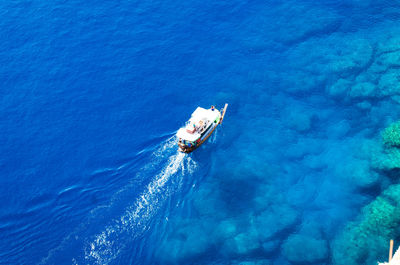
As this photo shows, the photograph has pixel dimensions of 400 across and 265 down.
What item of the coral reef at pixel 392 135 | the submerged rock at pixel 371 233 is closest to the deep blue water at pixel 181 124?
the submerged rock at pixel 371 233

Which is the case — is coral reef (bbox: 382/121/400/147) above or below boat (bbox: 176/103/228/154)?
below

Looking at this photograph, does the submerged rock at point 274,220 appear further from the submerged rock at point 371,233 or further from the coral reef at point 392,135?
the coral reef at point 392,135

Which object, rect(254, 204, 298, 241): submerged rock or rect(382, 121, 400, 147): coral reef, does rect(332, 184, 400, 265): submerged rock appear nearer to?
rect(254, 204, 298, 241): submerged rock

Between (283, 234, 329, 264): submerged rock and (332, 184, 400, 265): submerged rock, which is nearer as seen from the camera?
(332, 184, 400, 265): submerged rock

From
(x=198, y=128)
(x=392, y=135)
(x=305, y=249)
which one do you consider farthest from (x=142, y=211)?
(x=392, y=135)

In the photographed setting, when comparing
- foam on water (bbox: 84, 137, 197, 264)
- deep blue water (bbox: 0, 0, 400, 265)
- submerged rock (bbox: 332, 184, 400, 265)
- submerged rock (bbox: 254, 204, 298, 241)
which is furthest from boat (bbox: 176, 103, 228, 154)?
submerged rock (bbox: 332, 184, 400, 265)
